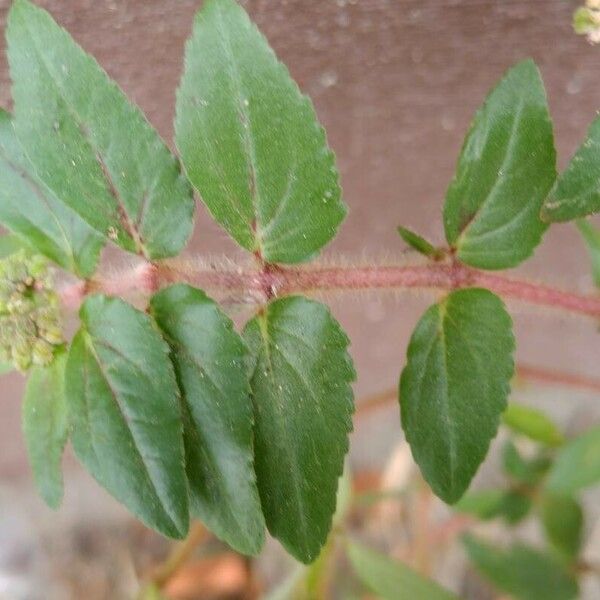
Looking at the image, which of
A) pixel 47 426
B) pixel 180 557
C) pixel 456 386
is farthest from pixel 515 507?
pixel 47 426

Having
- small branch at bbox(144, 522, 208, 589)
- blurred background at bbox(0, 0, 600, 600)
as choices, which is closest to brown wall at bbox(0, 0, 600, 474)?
blurred background at bbox(0, 0, 600, 600)

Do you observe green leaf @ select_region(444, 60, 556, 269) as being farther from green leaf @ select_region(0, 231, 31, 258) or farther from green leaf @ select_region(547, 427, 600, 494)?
green leaf @ select_region(547, 427, 600, 494)

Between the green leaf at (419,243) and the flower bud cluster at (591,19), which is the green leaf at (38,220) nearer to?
the green leaf at (419,243)

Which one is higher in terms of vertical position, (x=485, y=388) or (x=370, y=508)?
(x=485, y=388)

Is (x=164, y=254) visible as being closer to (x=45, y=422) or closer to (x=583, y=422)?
(x=45, y=422)

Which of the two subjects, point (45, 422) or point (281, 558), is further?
point (281, 558)

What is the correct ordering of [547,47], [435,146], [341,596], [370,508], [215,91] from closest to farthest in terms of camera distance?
1. [215,91]
2. [547,47]
3. [435,146]
4. [341,596]
5. [370,508]

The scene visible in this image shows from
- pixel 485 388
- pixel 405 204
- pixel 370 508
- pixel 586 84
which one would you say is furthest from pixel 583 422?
pixel 485 388

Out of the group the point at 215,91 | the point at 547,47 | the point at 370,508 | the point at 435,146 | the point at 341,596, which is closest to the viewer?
the point at 215,91
